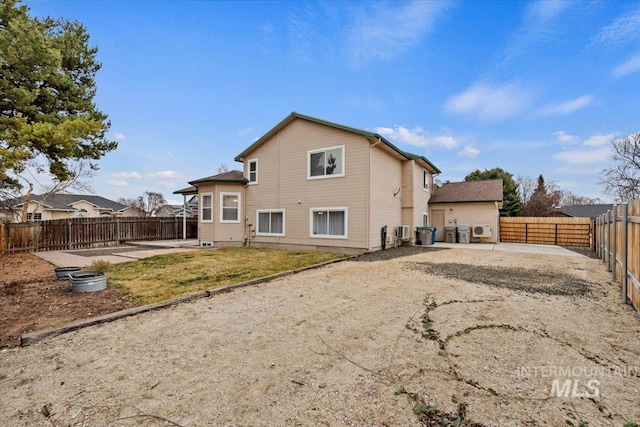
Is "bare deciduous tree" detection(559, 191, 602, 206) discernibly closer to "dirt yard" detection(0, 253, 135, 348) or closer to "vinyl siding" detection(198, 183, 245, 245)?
"vinyl siding" detection(198, 183, 245, 245)

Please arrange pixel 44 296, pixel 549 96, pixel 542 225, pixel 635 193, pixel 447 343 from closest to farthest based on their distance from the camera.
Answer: pixel 447 343, pixel 44 296, pixel 549 96, pixel 542 225, pixel 635 193

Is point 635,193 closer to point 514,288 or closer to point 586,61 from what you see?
point 586,61

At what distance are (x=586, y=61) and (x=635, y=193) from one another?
17.3 metres

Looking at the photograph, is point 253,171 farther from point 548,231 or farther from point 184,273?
point 548,231

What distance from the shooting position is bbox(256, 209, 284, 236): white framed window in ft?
46.4

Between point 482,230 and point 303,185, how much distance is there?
11976 mm

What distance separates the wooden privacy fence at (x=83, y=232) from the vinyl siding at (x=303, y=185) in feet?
24.7

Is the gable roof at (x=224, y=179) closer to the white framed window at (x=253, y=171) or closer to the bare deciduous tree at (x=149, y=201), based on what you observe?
the white framed window at (x=253, y=171)

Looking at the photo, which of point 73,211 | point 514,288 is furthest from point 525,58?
point 73,211

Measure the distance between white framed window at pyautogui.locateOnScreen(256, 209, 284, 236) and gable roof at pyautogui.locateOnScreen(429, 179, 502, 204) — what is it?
10742mm

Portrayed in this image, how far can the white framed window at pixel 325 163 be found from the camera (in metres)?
12.5

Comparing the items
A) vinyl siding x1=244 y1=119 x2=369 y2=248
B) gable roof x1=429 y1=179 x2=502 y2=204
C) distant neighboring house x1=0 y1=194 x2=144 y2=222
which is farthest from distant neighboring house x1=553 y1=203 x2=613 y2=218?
distant neighboring house x1=0 y1=194 x2=144 y2=222

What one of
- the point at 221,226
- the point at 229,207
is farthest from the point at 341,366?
the point at 229,207

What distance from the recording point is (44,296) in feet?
18.1
